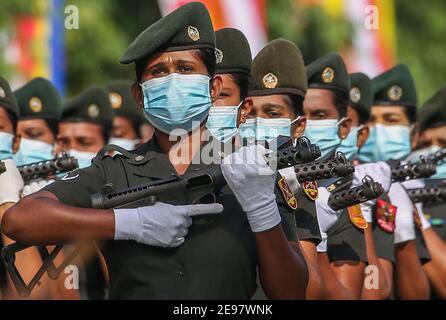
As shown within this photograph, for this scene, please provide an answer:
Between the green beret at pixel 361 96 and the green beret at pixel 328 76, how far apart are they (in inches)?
26.1

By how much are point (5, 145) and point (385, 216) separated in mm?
2199

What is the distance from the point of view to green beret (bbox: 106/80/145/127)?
9078 mm

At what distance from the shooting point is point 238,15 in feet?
29.2

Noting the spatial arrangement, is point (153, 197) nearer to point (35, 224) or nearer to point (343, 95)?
point (35, 224)

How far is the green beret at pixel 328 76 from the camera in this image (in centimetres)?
655

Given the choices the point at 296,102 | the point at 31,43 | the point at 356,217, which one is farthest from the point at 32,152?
the point at 31,43

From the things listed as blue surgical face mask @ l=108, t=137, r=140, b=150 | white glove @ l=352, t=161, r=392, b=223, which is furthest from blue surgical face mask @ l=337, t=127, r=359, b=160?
blue surgical face mask @ l=108, t=137, r=140, b=150

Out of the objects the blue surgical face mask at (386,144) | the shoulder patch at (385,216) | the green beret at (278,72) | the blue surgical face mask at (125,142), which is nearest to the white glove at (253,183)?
the green beret at (278,72)

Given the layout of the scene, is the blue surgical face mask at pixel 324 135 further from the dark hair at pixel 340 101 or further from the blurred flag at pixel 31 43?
the blurred flag at pixel 31 43

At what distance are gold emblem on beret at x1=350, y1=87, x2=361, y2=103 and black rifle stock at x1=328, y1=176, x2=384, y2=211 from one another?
58.6 inches

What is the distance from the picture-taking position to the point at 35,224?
4172 mm
